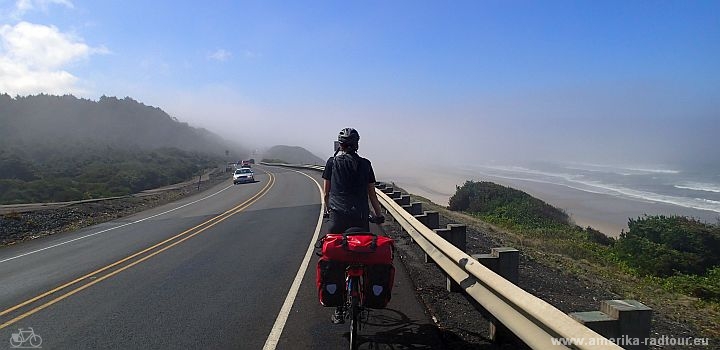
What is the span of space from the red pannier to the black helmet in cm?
120

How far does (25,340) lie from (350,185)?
13.1 feet

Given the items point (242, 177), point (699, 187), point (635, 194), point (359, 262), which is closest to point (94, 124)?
point (242, 177)

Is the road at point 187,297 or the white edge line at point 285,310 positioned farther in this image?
the road at point 187,297

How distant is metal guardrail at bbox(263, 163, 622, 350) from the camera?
318cm

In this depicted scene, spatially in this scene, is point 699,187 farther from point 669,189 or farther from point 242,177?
point 242,177

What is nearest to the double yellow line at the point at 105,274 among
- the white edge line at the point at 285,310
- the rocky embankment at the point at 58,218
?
the white edge line at the point at 285,310

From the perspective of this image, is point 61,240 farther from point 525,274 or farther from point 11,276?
point 525,274

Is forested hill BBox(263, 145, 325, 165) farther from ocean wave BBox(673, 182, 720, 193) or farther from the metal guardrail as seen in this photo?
the metal guardrail

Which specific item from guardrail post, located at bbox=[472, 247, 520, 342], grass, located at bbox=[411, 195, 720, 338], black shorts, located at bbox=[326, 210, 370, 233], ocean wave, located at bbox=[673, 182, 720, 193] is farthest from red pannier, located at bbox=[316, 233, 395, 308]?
ocean wave, located at bbox=[673, 182, 720, 193]

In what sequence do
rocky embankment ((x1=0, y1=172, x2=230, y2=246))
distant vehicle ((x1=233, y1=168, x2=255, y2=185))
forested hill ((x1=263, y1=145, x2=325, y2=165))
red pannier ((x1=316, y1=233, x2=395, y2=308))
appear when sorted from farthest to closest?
1. forested hill ((x1=263, y1=145, x2=325, y2=165))
2. distant vehicle ((x1=233, y1=168, x2=255, y2=185))
3. rocky embankment ((x1=0, y1=172, x2=230, y2=246))
4. red pannier ((x1=316, y1=233, x2=395, y2=308))

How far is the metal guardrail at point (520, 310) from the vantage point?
3.18 meters

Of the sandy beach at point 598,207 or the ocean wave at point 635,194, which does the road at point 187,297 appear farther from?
the ocean wave at point 635,194

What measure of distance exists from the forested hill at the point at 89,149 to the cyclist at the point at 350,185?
32.3 meters

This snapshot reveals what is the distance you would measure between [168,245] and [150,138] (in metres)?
142
